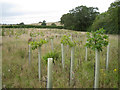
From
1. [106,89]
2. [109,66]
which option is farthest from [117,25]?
[106,89]

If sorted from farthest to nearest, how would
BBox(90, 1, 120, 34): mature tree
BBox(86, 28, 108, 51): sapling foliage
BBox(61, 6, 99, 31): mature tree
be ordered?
BBox(61, 6, 99, 31): mature tree → BBox(90, 1, 120, 34): mature tree → BBox(86, 28, 108, 51): sapling foliage

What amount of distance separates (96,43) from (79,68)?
176 cm

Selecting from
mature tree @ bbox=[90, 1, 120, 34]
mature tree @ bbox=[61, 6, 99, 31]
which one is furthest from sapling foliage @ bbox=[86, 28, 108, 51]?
mature tree @ bbox=[61, 6, 99, 31]

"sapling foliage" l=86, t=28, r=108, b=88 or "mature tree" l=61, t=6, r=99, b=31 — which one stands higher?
"mature tree" l=61, t=6, r=99, b=31

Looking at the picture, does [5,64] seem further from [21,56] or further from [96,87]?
[96,87]

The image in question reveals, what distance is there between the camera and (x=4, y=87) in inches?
138

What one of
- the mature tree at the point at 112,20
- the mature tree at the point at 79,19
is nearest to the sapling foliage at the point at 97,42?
the mature tree at the point at 112,20

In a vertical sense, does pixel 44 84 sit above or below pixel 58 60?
below

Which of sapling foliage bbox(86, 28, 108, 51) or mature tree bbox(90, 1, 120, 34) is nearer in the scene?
sapling foliage bbox(86, 28, 108, 51)

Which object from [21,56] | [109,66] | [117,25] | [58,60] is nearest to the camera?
[109,66]

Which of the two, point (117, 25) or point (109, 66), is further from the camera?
point (117, 25)

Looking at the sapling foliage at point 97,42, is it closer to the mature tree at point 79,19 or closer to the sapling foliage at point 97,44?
the sapling foliage at point 97,44

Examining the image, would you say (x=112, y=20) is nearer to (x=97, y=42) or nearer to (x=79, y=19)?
(x=79, y=19)

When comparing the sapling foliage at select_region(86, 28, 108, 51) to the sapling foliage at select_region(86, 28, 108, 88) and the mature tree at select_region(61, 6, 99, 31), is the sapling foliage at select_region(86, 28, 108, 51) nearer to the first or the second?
the sapling foliage at select_region(86, 28, 108, 88)
